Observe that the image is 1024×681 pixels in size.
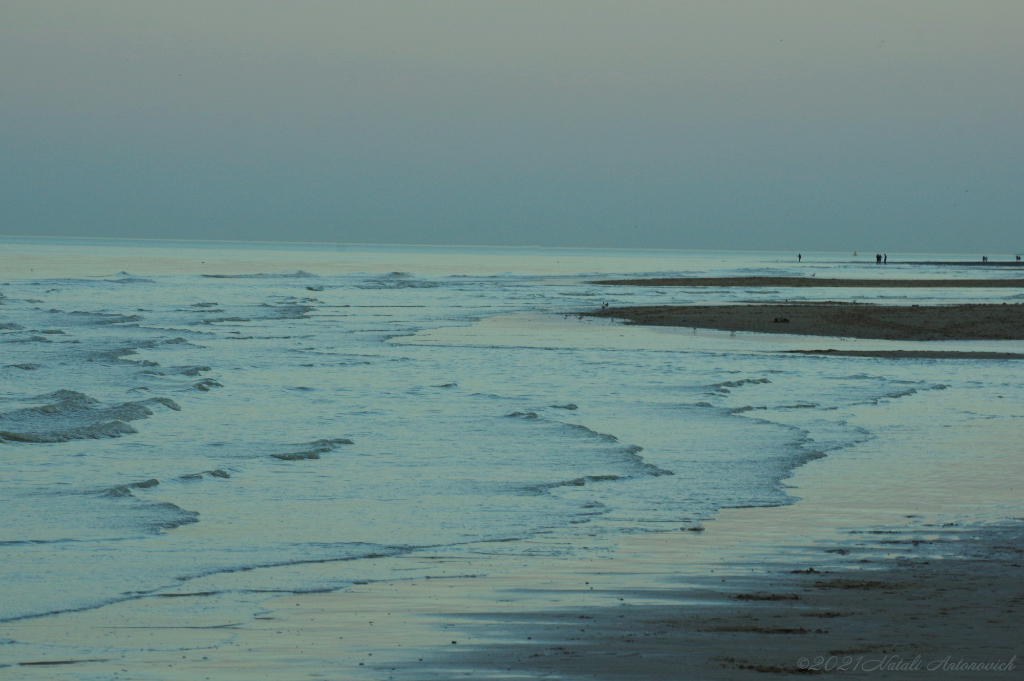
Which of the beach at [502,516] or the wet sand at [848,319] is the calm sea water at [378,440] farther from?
the wet sand at [848,319]

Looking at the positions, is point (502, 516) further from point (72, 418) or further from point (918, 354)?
point (918, 354)

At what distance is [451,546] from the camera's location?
923 centimetres

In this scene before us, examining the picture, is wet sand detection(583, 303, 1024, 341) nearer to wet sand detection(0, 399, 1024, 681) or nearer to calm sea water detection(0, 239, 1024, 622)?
calm sea water detection(0, 239, 1024, 622)

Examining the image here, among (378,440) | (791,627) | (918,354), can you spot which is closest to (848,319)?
(918,354)

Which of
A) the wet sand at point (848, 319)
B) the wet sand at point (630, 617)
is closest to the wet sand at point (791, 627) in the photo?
the wet sand at point (630, 617)

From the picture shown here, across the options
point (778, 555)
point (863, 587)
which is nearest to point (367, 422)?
point (778, 555)

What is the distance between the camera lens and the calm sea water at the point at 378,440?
912 centimetres

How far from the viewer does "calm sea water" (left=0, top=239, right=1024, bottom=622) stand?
912 centimetres

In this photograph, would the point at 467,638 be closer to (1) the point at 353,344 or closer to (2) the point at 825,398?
(2) the point at 825,398

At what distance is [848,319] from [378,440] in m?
27.5

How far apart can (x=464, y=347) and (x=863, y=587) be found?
73.1ft

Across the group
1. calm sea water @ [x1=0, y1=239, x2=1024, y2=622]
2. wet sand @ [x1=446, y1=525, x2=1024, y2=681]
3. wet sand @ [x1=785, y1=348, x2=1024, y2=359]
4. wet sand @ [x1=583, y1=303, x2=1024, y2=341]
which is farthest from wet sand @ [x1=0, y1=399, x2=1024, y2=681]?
wet sand @ [x1=583, y1=303, x2=1024, y2=341]

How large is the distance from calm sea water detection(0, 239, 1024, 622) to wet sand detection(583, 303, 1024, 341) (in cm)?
393

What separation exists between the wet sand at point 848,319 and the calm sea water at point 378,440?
3.93 meters
